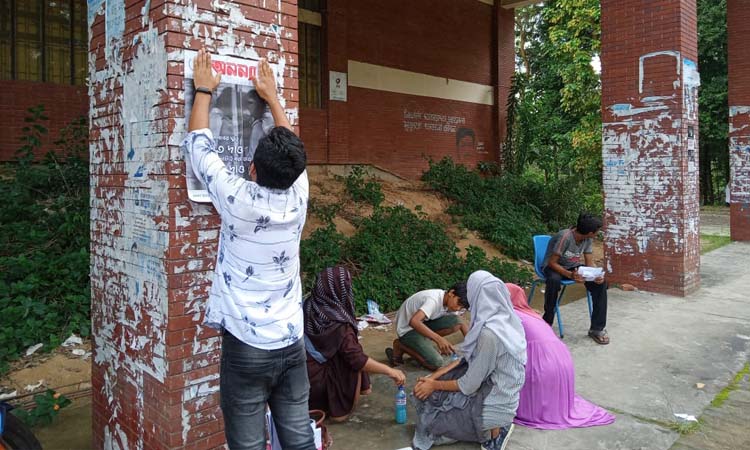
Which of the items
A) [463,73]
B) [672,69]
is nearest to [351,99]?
[463,73]

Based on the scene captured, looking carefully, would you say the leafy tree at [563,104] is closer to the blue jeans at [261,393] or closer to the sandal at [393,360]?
the sandal at [393,360]

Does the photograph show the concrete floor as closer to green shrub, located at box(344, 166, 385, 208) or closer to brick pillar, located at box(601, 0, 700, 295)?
brick pillar, located at box(601, 0, 700, 295)

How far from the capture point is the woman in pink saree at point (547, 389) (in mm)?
3594

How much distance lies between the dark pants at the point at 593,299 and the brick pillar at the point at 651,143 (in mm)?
2437

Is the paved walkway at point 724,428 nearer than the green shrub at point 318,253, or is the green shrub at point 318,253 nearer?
the paved walkway at point 724,428

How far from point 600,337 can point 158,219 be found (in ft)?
14.6

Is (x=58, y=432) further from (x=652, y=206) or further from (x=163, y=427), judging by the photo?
(x=652, y=206)

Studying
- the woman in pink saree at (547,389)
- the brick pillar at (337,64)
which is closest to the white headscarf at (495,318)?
the woman in pink saree at (547,389)

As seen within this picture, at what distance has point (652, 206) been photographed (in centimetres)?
744

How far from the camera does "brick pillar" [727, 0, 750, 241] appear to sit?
1205 centimetres

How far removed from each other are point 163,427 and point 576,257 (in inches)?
181

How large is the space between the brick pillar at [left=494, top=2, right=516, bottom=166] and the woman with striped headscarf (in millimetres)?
13666

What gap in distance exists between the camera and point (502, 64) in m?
16.5

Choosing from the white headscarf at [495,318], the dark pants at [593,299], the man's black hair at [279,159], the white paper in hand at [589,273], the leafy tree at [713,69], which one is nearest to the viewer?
the man's black hair at [279,159]
